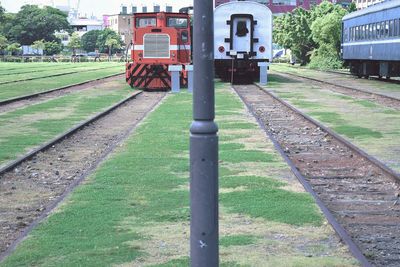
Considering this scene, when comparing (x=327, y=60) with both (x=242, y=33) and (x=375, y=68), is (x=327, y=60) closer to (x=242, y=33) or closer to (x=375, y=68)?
(x=375, y=68)

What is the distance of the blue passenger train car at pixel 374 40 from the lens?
101ft

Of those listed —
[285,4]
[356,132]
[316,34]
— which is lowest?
[356,132]

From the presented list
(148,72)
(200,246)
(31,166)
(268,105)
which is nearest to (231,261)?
(200,246)

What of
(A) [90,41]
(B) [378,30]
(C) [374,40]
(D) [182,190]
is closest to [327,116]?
(D) [182,190]

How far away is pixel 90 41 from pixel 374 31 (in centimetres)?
13778

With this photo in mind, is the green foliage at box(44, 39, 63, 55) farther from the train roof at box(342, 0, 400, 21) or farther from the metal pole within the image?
the metal pole

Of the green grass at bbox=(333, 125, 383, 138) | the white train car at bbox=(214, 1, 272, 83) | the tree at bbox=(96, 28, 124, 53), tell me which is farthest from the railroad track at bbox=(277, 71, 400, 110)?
the tree at bbox=(96, 28, 124, 53)

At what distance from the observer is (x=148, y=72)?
29484mm

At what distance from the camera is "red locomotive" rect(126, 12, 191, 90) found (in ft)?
96.2

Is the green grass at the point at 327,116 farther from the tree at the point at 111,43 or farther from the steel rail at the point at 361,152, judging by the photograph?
the tree at the point at 111,43

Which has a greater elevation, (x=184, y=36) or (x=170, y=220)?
(x=184, y=36)

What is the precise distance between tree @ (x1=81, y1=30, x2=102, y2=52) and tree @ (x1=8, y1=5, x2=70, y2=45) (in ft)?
56.8

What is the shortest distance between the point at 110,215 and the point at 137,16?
79.1 ft

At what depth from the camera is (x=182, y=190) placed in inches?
329
